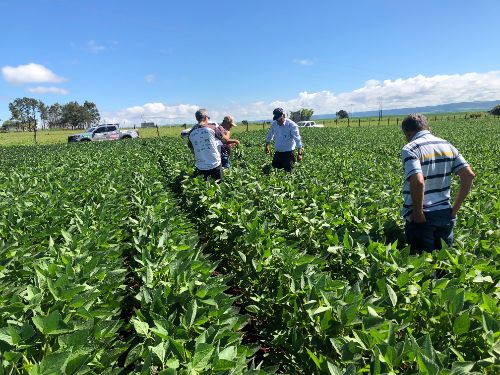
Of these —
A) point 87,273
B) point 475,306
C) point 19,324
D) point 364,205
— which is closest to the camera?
point 19,324

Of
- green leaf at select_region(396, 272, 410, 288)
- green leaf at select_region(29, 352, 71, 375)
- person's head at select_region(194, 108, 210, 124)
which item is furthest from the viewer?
person's head at select_region(194, 108, 210, 124)

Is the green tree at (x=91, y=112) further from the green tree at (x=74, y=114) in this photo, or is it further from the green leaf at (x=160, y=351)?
the green leaf at (x=160, y=351)

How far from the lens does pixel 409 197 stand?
382 cm

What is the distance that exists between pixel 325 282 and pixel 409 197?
1866 millimetres

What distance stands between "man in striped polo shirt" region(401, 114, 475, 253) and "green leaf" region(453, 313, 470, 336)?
5.38 ft

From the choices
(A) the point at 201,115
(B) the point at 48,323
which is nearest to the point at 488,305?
(B) the point at 48,323

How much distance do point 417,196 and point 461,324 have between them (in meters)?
1.65

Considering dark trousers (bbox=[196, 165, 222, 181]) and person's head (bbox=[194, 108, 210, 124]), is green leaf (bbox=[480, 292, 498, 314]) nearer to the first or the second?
dark trousers (bbox=[196, 165, 222, 181])

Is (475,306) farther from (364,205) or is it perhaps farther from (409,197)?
(364,205)

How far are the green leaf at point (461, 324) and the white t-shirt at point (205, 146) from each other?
5.40m

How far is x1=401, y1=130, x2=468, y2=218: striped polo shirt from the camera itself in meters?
3.61

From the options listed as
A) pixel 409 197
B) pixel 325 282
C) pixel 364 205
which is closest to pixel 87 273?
pixel 325 282

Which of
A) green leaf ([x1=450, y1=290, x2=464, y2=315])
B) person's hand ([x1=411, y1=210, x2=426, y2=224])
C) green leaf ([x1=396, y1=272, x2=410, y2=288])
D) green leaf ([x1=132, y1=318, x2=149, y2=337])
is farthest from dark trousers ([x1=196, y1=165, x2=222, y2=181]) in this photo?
green leaf ([x1=450, y1=290, x2=464, y2=315])

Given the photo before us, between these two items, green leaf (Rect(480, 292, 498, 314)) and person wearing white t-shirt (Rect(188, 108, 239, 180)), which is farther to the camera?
person wearing white t-shirt (Rect(188, 108, 239, 180))
